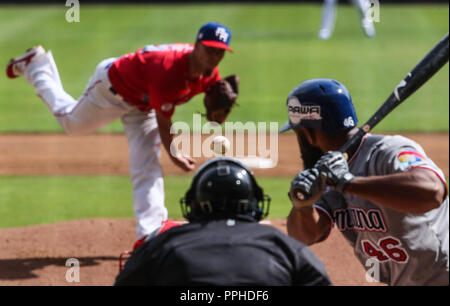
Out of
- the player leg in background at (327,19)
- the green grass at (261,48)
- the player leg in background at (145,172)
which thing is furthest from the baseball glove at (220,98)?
the player leg in background at (327,19)

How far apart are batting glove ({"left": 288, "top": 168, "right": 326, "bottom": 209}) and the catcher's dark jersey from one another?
511 mm

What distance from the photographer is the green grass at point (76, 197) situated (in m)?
6.90

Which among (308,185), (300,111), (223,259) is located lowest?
(223,259)

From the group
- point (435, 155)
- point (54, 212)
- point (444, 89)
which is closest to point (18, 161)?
point (54, 212)

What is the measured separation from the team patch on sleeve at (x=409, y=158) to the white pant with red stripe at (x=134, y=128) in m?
2.59

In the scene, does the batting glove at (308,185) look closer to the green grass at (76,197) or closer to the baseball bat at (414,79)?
the baseball bat at (414,79)

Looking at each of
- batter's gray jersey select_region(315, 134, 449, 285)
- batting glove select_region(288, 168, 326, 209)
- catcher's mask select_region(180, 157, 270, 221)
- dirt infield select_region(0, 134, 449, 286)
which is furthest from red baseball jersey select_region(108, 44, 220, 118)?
catcher's mask select_region(180, 157, 270, 221)

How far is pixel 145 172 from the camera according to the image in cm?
539

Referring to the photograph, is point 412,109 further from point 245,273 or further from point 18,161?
point 245,273

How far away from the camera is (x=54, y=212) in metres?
7.07

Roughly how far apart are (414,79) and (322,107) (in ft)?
1.44

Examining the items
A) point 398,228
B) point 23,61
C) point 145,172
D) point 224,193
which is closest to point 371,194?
point 398,228

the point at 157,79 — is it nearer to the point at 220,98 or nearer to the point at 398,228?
the point at 220,98

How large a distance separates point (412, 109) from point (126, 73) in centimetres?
854
